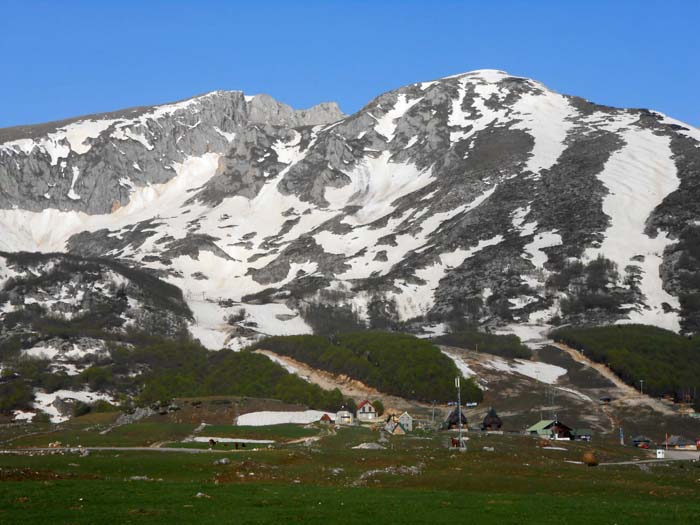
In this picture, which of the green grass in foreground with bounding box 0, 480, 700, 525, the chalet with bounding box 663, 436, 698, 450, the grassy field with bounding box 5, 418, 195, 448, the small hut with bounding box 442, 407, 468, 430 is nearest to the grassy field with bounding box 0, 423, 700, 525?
the green grass in foreground with bounding box 0, 480, 700, 525

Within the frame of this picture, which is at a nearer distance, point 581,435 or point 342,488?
point 342,488

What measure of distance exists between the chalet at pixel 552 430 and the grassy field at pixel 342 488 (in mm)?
36366

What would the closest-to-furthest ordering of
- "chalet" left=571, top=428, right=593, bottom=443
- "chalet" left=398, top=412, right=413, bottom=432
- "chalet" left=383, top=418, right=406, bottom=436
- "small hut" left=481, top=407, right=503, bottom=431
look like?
"chalet" left=383, top=418, right=406, bottom=436, "chalet" left=571, top=428, right=593, bottom=443, "chalet" left=398, top=412, right=413, bottom=432, "small hut" left=481, top=407, right=503, bottom=431

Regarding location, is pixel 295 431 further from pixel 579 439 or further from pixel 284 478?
pixel 284 478

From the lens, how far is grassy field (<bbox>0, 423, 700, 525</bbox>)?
1836 inches

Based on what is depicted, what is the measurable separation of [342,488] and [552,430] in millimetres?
88462

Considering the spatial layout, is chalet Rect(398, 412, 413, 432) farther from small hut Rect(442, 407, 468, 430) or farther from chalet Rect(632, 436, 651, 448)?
chalet Rect(632, 436, 651, 448)

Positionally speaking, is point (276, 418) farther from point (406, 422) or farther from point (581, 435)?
point (581, 435)

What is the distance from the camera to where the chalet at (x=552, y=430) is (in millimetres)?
141750

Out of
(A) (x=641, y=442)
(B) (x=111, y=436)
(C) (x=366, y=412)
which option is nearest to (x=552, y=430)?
(A) (x=641, y=442)

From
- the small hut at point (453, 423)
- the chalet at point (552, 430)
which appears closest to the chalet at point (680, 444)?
the chalet at point (552, 430)

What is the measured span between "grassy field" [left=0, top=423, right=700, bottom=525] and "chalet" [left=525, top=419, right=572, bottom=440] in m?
36.4

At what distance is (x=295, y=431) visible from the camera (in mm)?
132875

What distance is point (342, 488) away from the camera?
6084 centimetres
